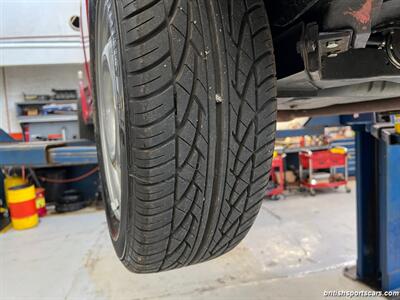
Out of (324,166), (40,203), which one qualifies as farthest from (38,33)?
(324,166)

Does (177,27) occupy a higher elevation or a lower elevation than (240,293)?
higher

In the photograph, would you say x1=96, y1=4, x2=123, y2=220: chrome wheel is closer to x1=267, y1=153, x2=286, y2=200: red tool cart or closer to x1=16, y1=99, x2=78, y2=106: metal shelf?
x1=267, y1=153, x2=286, y2=200: red tool cart

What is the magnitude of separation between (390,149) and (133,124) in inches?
75.9

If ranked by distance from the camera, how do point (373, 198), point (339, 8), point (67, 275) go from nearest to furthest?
1. point (339, 8)
2. point (373, 198)
3. point (67, 275)

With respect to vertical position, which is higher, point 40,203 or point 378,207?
point 378,207

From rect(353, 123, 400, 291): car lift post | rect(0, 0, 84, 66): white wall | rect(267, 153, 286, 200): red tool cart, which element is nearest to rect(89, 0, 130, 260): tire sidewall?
rect(353, 123, 400, 291): car lift post

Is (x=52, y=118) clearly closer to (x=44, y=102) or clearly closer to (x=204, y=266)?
(x=44, y=102)

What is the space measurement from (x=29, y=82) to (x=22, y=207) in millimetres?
3160

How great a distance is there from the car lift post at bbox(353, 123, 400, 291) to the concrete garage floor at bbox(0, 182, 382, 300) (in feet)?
0.56

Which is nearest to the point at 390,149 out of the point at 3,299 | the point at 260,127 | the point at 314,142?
the point at 260,127

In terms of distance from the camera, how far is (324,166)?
4.51 meters

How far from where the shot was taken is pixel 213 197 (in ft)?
2.31

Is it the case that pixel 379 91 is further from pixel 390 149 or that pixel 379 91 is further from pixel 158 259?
pixel 390 149

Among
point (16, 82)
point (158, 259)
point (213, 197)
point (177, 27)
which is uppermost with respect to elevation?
point (16, 82)
